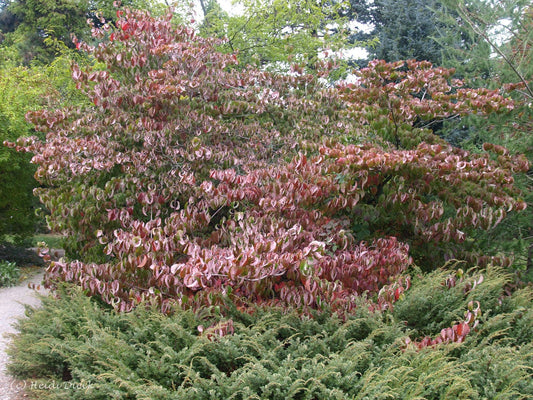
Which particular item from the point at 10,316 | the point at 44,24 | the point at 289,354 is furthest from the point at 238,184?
the point at 44,24

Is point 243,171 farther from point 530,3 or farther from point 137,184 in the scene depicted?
point 530,3

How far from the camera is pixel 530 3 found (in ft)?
14.8

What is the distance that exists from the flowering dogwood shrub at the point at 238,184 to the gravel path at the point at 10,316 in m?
0.83

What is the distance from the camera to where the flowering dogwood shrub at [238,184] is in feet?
9.81

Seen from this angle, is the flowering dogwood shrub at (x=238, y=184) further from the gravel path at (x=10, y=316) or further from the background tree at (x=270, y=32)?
the background tree at (x=270, y=32)

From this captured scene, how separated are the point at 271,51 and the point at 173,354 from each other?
7.83m

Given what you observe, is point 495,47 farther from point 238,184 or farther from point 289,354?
point 289,354

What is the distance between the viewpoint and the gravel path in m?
3.09

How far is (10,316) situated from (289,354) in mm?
3636

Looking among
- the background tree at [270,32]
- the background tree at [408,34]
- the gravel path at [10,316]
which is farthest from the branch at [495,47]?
the background tree at [408,34]

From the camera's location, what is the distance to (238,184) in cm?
361

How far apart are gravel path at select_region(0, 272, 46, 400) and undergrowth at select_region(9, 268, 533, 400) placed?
0.13m

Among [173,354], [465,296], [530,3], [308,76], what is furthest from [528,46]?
[173,354]

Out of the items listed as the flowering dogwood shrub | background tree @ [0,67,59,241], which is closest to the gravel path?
the flowering dogwood shrub
